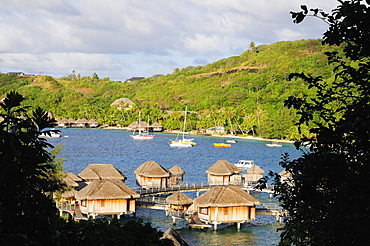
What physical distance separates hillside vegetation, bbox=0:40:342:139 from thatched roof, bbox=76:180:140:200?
177 ft

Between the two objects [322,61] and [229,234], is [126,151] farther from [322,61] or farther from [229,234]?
[322,61]

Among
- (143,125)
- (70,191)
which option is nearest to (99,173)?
(70,191)

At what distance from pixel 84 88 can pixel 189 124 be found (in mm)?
78248

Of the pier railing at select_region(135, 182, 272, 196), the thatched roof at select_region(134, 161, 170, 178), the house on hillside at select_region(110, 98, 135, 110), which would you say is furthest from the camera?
the house on hillside at select_region(110, 98, 135, 110)

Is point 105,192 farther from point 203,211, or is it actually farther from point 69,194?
point 203,211

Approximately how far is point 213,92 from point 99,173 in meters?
95.5

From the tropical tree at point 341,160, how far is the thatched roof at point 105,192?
17702mm

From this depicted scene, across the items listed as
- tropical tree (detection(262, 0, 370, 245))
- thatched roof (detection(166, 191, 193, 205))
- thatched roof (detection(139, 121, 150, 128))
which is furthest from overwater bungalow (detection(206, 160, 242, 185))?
thatched roof (detection(139, 121, 150, 128))

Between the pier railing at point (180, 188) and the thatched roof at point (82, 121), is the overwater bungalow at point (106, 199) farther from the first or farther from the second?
the thatched roof at point (82, 121)

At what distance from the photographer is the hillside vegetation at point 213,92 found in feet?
308

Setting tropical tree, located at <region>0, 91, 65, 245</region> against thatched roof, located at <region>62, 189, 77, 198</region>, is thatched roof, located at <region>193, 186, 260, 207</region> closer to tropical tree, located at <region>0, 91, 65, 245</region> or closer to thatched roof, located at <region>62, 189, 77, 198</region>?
thatched roof, located at <region>62, 189, 77, 198</region>

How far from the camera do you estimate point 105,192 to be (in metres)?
23.3

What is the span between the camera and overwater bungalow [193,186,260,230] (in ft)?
74.7

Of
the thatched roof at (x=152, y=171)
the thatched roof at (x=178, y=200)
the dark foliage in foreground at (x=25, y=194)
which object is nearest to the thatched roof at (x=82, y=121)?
the thatched roof at (x=152, y=171)
